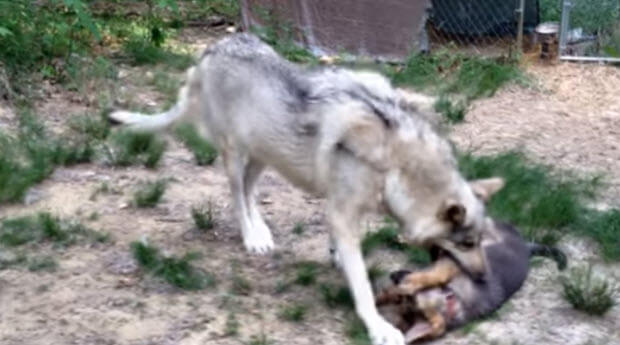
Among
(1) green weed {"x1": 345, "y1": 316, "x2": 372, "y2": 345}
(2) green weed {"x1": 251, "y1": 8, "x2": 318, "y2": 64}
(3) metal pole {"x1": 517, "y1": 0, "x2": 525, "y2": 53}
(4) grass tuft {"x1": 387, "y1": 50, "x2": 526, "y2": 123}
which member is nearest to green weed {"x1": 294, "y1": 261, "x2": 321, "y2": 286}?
(1) green weed {"x1": 345, "y1": 316, "x2": 372, "y2": 345}

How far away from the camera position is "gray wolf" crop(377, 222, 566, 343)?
4453 mm

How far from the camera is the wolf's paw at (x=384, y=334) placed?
4.39 metres

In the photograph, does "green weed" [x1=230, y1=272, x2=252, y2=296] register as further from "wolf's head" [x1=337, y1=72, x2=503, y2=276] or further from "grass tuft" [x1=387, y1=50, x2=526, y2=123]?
"grass tuft" [x1=387, y1=50, x2=526, y2=123]

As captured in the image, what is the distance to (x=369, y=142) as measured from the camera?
4527mm

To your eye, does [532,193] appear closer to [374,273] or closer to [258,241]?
[374,273]

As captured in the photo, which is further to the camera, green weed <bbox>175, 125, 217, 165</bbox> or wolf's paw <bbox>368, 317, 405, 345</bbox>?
green weed <bbox>175, 125, 217, 165</bbox>

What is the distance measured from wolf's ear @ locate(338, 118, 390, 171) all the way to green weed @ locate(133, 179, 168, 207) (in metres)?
1.68

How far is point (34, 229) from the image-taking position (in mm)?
5438

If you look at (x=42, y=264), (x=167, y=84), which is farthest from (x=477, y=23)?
(x=42, y=264)

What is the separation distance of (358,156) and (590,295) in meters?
1.23

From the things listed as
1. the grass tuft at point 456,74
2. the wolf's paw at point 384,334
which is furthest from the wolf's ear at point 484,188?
the grass tuft at point 456,74

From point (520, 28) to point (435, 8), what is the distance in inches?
40.1

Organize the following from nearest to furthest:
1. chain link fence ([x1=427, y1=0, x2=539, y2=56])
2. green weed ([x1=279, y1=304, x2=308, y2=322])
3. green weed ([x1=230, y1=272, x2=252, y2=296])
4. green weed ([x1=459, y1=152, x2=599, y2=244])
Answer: green weed ([x1=279, y1=304, x2=308, y2=322]) < green weed ([x1=230, y1=272, x2=252, y2=296]) < green weed ([x1=459, y1=152, x2=599, y2=244]) < chain link fence ([x1=427, y1=0, x2=539, y2=56])

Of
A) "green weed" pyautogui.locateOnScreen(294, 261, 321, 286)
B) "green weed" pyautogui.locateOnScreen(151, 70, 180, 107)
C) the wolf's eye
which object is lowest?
"green weed" pyautogui.locateOnScreen(294, 261, 321, 286)
